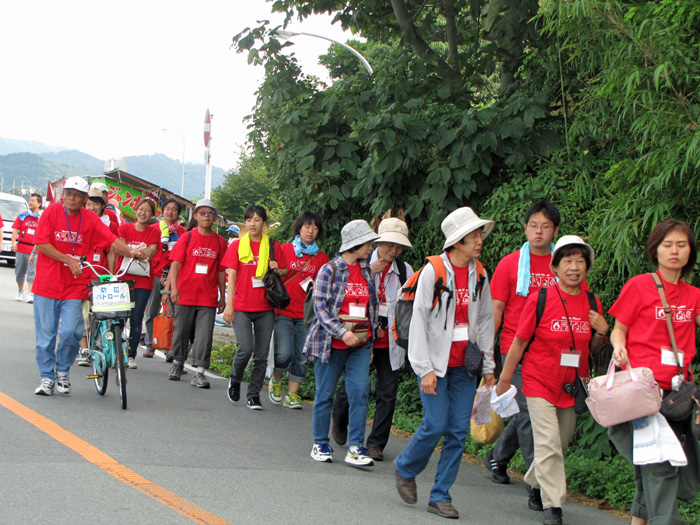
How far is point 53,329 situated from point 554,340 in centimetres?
500

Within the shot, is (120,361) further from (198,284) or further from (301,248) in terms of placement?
(301,248)

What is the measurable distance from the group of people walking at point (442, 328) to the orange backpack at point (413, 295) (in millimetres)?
15

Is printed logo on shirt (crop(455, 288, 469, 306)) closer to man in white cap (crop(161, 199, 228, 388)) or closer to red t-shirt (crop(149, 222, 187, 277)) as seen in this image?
man in white cap (crop(161, 199, 228, 388))

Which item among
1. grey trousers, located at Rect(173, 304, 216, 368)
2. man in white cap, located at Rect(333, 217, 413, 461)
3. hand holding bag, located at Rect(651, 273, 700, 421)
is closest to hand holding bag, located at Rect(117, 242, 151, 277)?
grey trousers, located at Rect(173, 304, 216, 368)

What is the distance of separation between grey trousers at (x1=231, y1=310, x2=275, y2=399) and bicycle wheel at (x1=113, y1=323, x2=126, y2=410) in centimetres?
121

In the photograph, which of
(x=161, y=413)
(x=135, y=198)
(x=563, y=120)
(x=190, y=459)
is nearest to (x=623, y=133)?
(x=563, y=120)

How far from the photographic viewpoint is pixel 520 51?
9109mm

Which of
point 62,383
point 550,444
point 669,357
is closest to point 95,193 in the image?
point 62,383

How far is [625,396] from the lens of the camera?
4543 millimetres

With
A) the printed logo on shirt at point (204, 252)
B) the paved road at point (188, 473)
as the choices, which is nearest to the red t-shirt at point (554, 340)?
the paved road at point (188, 473)

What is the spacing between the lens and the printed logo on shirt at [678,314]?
4.68 m

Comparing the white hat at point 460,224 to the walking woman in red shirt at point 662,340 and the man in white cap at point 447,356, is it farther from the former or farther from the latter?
the walking woman in red shirt at point 662,340

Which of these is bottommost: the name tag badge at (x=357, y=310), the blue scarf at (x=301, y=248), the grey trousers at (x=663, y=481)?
the grey trousers at (x=663, y=481)

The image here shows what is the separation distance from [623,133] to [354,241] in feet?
8.11
